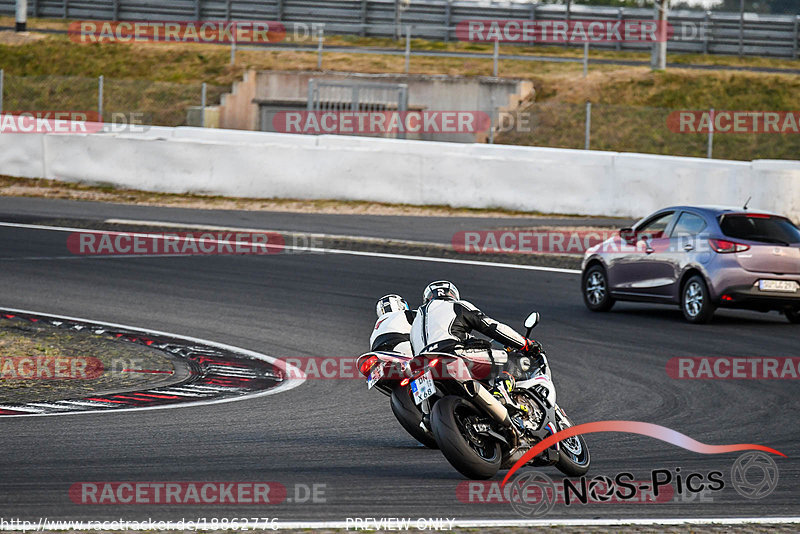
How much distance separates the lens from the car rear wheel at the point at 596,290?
674 inches

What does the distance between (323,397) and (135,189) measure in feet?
54.9

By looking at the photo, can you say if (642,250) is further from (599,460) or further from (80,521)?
(80,521)

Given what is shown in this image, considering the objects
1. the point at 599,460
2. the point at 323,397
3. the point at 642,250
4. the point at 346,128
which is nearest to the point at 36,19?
the point at 346,128

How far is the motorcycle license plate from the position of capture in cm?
802

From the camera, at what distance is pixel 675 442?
9.66m

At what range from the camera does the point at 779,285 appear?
15609 millimetres

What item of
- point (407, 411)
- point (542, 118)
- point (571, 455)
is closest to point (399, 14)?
point (542, 118)

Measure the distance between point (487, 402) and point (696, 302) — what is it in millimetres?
8658

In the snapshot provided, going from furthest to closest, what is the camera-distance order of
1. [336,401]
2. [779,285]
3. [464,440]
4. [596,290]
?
[596,290]
[779,285]
[336,401]
[464,440]
